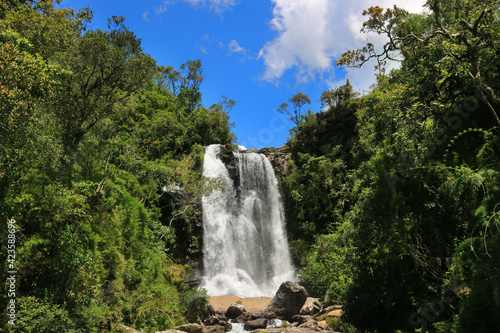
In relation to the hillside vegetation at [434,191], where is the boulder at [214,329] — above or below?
below

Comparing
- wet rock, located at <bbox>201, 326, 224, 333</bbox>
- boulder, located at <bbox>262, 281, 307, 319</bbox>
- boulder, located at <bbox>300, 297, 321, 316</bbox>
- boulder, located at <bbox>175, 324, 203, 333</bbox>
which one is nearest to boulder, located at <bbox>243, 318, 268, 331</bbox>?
boulder, located at <bbox>262, 281, 307, 319</bbox>

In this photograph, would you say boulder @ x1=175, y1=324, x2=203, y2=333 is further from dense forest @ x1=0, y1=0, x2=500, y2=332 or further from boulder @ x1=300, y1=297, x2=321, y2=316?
boulder @ x1=300, y1=297, x2=321, y2=316

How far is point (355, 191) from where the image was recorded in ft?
41.5

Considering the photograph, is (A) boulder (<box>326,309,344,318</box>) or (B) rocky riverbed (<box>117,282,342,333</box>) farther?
(B) rocky riverbed (<box>117,282,342,333</box>)

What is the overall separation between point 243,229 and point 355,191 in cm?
1248

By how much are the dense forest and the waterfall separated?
650cm

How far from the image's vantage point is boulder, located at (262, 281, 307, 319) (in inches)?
579

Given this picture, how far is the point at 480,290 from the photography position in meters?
6.20

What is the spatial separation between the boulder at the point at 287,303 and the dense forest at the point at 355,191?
1503mm

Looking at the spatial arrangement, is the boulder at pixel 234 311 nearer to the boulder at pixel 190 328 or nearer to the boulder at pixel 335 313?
the boulder at pixel 190 328

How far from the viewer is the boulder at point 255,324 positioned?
13844 millimetres

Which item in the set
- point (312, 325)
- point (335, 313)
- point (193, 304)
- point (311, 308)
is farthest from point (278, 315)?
point (193, 304)

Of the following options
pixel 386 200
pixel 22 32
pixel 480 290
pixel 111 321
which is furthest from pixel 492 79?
pixel 22 32

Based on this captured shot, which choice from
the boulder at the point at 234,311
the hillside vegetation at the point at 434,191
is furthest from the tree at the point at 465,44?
the boulder at the point at 234,311
